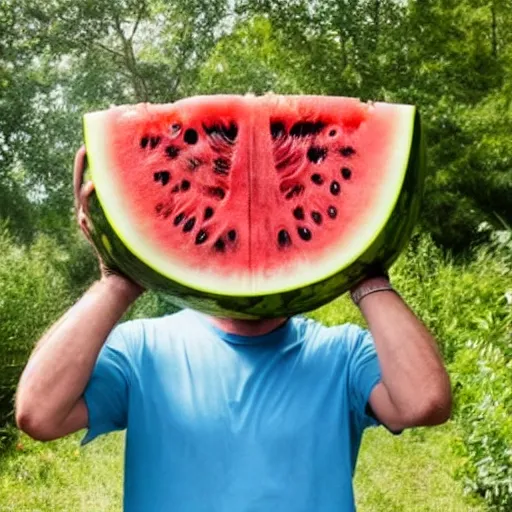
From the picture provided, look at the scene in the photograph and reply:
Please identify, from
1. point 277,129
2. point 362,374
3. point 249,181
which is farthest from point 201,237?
point 362,374

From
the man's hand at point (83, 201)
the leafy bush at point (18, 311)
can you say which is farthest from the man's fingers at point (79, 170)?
the leafy bush at point (18, 311)

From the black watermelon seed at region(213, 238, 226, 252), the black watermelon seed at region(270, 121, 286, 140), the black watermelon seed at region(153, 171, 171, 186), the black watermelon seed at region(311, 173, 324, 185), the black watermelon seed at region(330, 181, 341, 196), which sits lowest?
the black watermelon seed at region(213, 238, 226, 252)

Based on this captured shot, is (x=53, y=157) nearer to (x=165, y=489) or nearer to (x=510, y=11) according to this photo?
(x=510, y=11)

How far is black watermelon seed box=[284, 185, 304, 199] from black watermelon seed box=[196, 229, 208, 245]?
0.51 ft

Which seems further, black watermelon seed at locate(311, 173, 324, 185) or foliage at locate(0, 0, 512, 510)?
foliage at locate(0, 0, 512, 510)

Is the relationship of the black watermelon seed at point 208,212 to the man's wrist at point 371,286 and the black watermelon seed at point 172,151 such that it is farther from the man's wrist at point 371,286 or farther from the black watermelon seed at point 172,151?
the man's wrist at point 371,286

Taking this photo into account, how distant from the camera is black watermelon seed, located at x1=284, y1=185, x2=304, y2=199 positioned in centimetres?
171

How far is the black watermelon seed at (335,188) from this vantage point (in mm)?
1729

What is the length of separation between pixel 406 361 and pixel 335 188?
33 cm

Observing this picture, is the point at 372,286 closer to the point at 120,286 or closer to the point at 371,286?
the point at 371,286

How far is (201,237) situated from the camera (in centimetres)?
171

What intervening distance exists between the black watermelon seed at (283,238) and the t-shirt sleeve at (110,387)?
367 mm

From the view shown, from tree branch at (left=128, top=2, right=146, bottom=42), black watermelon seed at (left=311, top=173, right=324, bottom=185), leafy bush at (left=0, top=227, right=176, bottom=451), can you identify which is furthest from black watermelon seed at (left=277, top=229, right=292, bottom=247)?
tree branch at (left=128, top=2, right=146, bottom=42)

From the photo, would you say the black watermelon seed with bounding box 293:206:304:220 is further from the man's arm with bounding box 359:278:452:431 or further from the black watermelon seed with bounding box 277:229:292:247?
the man's arm with bounding box 359:278:452:431
